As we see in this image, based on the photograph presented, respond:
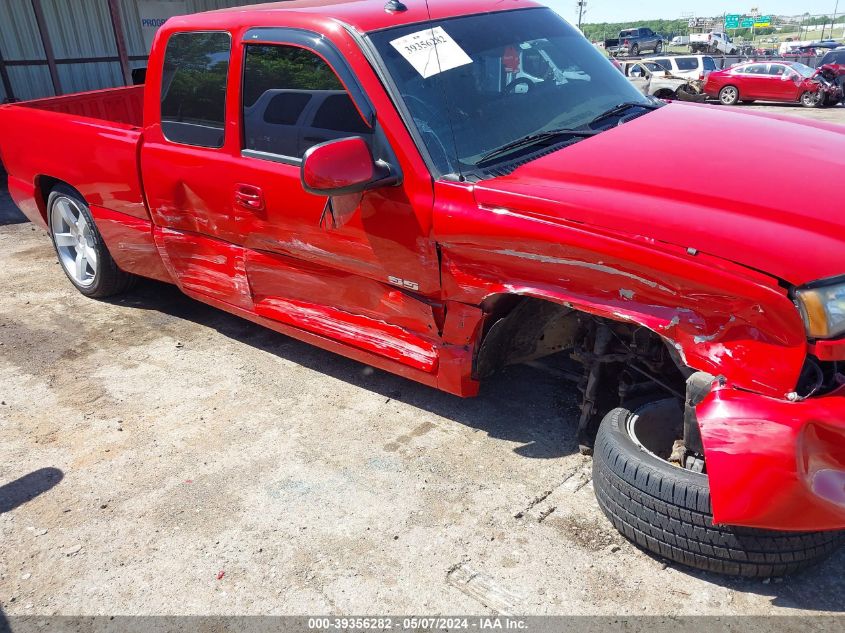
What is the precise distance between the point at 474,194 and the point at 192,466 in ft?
5.80

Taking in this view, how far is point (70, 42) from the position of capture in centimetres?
1163

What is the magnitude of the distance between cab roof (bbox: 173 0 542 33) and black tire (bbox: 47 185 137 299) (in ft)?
5.23

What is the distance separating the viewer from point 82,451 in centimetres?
338

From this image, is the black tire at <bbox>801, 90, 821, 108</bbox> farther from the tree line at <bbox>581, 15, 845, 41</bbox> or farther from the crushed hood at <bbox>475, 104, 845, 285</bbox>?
the tree line at <bbox>581, 15, 845, 41</bbox>

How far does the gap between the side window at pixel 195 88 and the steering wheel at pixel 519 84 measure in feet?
4.70

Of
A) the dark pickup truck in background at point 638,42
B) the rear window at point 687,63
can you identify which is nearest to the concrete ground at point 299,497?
the rear window at point 687,63

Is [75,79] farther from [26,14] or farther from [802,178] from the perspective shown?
[802,178]

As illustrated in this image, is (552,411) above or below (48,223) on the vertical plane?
below

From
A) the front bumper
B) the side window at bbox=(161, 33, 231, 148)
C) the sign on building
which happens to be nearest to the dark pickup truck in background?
the sign on building

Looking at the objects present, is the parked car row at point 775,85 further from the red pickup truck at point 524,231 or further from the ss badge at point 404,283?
the ss badge at point 404,283

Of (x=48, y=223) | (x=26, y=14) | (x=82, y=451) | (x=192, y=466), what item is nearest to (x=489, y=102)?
(x=192, y=466)

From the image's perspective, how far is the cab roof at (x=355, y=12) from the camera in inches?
126

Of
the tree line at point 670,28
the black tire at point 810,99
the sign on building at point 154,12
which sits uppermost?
the sign on building at point 154,12

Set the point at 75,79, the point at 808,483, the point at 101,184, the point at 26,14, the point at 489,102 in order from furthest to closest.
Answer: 1. the point at 75,79
2. the point at 26,14
3. the point at 101,184
4. the point at 489,102
5. the point at 808,483
